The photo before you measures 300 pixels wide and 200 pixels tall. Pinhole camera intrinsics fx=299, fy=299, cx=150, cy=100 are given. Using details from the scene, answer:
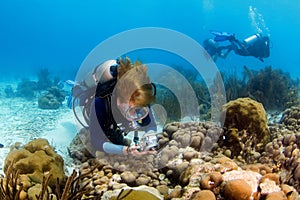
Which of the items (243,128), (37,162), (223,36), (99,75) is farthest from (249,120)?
(223,36)

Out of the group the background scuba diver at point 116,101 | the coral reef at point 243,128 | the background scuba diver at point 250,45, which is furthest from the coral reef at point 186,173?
the background scuba diver at point 250,45

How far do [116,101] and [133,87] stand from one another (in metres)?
0.33

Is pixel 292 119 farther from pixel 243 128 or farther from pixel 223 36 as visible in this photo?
pixel 223 36

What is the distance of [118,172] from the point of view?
4.39 meters

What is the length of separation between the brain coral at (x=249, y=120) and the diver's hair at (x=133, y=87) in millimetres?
2319

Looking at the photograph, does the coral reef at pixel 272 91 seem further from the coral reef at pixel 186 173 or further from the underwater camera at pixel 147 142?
the underwater camera at pixel 147 142

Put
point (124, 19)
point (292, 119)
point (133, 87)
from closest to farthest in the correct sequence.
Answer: point (133, 87) < point (292, 119) < point (124, 19)

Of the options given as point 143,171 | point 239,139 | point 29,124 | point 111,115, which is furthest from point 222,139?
point 29,124

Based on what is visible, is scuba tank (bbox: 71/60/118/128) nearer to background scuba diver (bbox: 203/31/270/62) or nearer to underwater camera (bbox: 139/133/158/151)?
underwater camera (bbox: 139/133/158/151)

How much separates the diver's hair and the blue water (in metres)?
105

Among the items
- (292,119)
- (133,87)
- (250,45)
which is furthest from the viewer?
(250,45)

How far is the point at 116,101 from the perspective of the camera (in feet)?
12.7

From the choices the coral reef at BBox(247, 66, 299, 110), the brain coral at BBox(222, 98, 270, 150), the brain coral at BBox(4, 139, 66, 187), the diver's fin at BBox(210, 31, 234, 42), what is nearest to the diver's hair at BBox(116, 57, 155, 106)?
the brain coral at BBox(4, 139, 66, 187)

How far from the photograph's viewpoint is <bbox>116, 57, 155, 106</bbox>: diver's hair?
371 cm
